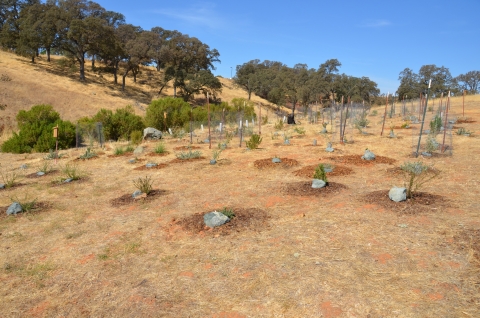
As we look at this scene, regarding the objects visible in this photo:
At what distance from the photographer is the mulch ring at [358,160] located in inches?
323

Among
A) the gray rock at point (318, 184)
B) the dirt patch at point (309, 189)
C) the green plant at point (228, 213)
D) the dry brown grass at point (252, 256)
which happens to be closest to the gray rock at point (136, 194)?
the dry brown grass at point (252, 256)

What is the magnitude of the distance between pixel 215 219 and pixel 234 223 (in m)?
0.29

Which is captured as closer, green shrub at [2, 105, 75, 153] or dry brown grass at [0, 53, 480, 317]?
dry brown grass at [0, 53, 480, 317]

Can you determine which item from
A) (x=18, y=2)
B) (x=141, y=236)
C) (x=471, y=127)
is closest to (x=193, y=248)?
(x=141, y=236)

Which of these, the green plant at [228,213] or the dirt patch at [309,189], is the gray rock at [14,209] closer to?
the green plant at [228,213]

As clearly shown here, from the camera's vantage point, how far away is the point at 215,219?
4.80 m

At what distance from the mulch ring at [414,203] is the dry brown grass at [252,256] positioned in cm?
8

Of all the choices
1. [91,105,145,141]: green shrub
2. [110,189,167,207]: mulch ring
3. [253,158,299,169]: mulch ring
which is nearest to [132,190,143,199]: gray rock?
[110,189,167,207]: mulch ring

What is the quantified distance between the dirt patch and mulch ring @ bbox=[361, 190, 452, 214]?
2.11 ft

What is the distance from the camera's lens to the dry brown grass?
2990mm

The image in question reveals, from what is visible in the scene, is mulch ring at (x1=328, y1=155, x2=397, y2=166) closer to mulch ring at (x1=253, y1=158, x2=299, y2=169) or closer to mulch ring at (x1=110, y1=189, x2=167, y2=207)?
mulch ring at (x1=253, y1=158, x2=299, y2=169)

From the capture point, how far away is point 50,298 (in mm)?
3309

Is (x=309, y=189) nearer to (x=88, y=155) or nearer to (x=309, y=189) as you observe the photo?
(x=309, y=189)

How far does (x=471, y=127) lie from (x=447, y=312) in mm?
13734
